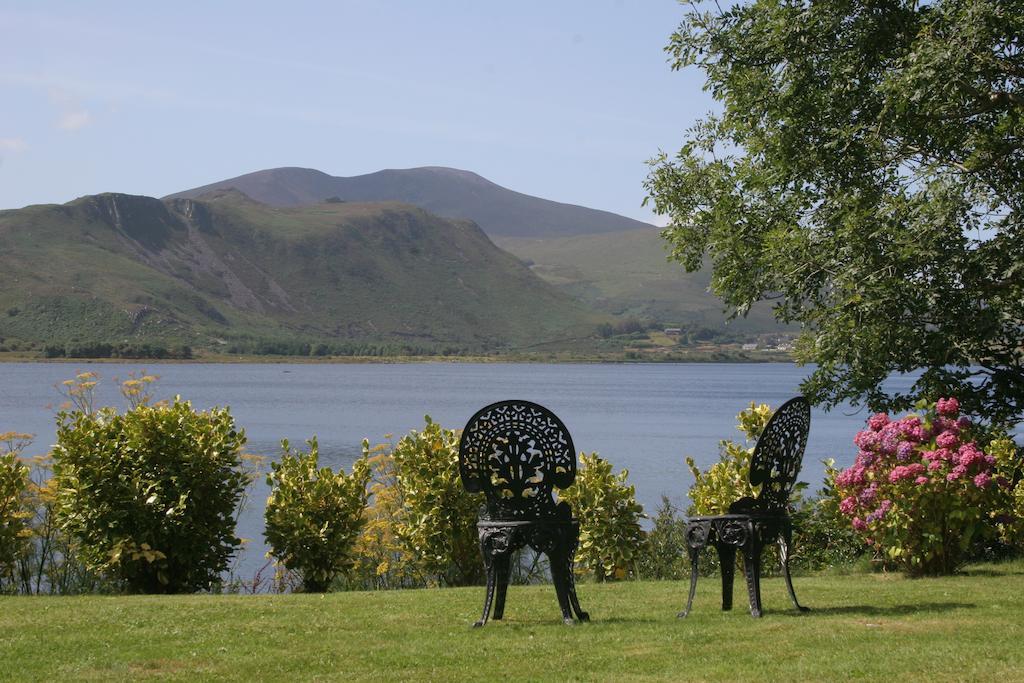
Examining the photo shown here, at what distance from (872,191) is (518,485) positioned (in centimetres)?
709

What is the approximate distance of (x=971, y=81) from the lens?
12422mm

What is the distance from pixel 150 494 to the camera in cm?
1101

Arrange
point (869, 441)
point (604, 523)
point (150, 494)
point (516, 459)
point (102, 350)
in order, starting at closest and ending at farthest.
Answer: point (516, 459), point (150, 494), point (869, 441), point (604, 523), point (102, 350)

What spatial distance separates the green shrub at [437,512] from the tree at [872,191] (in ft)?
15.0

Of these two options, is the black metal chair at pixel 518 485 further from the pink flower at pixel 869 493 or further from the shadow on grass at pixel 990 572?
the shadow on grass at pixel 990 572

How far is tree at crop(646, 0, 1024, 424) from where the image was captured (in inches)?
485

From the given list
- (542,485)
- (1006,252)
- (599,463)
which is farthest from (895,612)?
(1006,252)

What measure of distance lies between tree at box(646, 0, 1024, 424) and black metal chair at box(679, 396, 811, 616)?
3.33 metres

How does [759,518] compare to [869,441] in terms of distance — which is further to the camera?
[869,441]

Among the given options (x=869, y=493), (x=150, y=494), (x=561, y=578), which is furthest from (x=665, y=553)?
(x=150, y=494)

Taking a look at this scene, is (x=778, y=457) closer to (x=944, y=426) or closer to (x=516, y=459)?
(x=516, y=459)

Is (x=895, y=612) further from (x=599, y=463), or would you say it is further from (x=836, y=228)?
(x=836, y=228)

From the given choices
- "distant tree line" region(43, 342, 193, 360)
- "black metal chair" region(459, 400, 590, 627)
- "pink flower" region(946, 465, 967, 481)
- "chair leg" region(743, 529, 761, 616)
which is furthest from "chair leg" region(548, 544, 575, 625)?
"distant tree line" region(43, 342, 193, 360)

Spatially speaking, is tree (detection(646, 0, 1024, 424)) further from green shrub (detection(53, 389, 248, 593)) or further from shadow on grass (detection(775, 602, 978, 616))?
green shrub (detection(53, 389, 248, 593))
